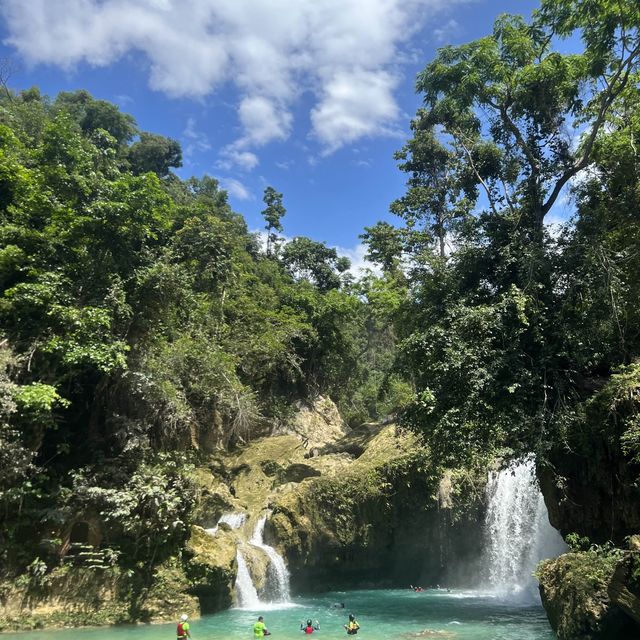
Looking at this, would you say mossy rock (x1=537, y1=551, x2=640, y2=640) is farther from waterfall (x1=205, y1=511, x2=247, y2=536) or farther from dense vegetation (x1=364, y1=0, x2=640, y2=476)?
waterfall (x1=205, y1=511, x2=247, y2=536)

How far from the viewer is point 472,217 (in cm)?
1628

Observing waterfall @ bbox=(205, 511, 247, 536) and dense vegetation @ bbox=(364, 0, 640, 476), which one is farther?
waterfall @ bbox=(205, 511, 247, 536)

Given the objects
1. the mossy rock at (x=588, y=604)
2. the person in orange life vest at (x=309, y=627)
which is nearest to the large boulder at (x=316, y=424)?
the person in orange life vest at (x=309, y=627)

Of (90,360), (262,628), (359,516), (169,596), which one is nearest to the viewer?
(262,628)

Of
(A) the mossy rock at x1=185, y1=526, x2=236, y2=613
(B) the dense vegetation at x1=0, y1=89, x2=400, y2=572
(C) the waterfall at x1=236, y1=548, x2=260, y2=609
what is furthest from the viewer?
(C) the waterfall at x1=236, y1=548, x2=260, y2=609

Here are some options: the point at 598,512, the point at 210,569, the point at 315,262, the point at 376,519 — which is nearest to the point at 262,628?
the point at 210,569

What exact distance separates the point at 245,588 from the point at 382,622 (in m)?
4.88

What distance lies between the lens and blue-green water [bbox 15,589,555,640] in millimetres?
12406

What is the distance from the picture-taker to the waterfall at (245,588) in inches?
649

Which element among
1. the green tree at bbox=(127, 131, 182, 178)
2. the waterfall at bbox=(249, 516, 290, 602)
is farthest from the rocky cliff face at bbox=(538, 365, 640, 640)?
the green tree at bbox=(127, 131, 182, 178)

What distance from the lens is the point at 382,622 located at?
1413cm

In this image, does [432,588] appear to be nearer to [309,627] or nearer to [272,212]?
[309,627]

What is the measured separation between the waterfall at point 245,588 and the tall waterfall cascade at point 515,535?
27.8ft

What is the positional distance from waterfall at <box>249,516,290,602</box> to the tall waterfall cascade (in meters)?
7.39
